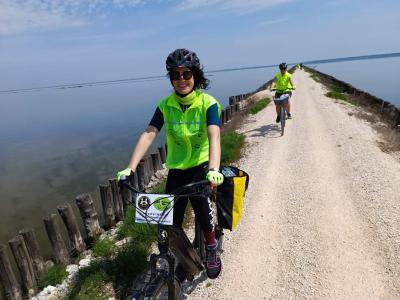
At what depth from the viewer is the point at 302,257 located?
18.7ft

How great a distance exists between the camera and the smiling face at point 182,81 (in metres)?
4.13

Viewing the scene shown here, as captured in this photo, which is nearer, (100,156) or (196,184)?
(196,184)

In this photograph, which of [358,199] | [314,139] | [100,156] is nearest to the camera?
[358,199]

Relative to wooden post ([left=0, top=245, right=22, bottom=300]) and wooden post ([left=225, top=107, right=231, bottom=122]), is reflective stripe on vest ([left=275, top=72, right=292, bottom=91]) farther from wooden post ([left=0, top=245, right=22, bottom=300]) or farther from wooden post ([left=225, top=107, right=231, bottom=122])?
wooden post ([left=0, top=245, right=22, bottom=300])

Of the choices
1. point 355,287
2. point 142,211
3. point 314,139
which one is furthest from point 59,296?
point 314,139

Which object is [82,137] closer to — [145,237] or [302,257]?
[145,237]

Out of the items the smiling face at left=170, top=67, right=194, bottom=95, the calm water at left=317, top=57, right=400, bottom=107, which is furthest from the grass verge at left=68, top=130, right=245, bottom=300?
the calm water at left=317, top=57, right=400, bottom=107

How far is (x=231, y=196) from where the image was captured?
4.54 m

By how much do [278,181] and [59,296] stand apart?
5.74 meters

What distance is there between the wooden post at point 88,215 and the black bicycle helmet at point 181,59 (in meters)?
4.48

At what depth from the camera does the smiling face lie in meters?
4.13

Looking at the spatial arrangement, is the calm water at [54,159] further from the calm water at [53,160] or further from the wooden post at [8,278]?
the wooden post at [8,278]

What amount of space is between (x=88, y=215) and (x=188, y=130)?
441 centimetres

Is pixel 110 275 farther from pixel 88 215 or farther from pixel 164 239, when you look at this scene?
pixel 88 215
